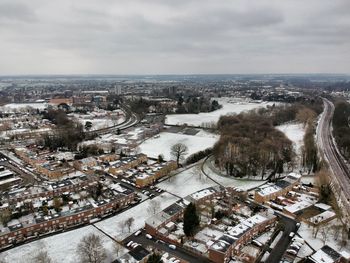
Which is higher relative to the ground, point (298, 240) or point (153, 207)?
point (298, 240)

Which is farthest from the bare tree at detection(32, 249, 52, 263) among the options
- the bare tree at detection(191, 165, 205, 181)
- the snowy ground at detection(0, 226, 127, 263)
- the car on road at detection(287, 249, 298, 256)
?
the bare tree at detection(191, 165, 205, 181)

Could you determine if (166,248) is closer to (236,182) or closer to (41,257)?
(41,257)

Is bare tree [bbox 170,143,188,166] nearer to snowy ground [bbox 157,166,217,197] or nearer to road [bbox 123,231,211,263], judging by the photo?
snowy ground [bbox 157,166,217,197]

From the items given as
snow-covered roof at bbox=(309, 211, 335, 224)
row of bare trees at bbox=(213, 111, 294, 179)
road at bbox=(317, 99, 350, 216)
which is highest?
row of bare trees at bbox=(213, 111, 294, 179)

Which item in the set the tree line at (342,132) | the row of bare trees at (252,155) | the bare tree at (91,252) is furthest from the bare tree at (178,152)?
the tree line at (342,132)

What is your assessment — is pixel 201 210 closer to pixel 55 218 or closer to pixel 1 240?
pixel 55 218

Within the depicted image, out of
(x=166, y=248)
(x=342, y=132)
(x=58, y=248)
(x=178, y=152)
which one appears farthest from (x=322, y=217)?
(x=342, y=132)

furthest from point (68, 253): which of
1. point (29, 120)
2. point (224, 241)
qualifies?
point (29, 120)

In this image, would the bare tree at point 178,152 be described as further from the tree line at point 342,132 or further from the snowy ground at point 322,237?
the tree line at point 342,132
